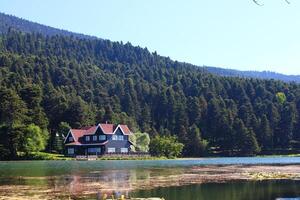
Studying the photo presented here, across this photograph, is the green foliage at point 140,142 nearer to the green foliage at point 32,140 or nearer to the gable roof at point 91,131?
the gable roof at point 91,131

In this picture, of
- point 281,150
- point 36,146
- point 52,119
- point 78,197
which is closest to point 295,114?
point 281,150

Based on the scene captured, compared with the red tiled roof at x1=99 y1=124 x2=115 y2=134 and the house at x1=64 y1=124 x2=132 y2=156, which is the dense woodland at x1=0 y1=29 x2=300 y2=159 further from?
the red tiled roof at x1=99 y1=124 x2=115 y2=134

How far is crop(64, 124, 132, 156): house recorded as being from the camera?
383 feet

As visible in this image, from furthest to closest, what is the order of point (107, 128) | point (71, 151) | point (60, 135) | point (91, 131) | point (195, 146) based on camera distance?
point (195, 146)
point (60, 135)
point (91, 131)
point (107, 128)
point (71, 151)

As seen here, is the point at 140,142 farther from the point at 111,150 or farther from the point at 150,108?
the point at 150,108

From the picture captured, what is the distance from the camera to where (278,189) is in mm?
35438

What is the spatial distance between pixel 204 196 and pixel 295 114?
430 feet

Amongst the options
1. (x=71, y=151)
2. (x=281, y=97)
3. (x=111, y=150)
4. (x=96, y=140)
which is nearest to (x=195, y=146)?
(x=111, y=150)

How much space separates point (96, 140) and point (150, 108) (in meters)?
50.8

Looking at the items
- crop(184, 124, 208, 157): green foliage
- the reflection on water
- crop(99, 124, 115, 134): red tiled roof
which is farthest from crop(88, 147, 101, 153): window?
the reflection on water

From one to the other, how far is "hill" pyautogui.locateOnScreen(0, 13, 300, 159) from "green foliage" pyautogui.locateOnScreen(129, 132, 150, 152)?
12675mm

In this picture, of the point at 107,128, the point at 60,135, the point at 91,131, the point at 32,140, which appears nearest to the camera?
the point at 32,140

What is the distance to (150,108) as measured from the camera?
550ft

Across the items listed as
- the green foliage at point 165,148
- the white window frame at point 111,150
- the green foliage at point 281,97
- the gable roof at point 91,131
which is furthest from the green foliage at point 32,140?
the green foliage at point 281,97
